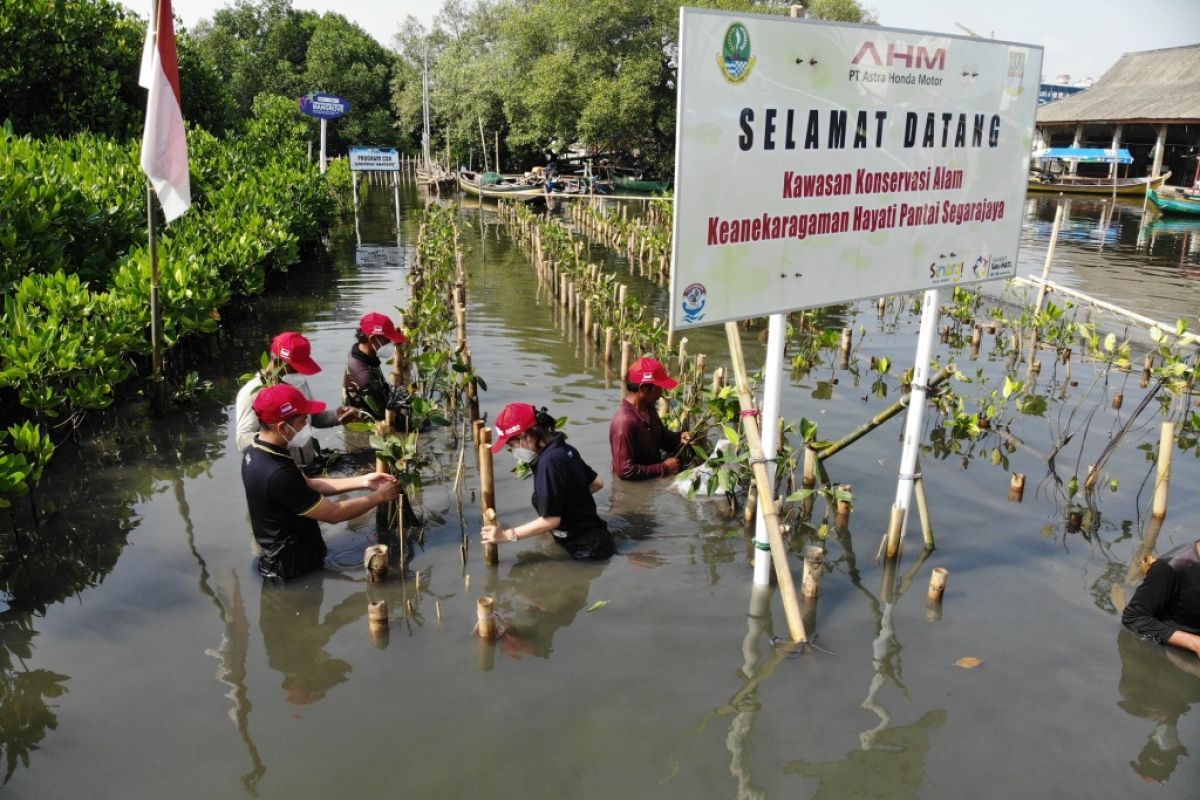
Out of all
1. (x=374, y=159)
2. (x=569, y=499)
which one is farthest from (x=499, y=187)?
(x=569, y=499)

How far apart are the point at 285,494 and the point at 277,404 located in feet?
1.90

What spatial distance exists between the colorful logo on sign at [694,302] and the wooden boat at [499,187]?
2910cm

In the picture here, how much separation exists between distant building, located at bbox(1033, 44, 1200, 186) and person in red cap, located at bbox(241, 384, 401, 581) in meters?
44.1

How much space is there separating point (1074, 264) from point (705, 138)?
74.6 feet

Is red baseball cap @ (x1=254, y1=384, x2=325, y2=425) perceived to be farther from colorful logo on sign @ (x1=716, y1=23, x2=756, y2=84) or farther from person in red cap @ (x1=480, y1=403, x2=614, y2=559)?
colorful logo on sign @ (x1=716, y1=23, x2=756, y2=84)

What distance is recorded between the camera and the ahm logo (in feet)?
15.2

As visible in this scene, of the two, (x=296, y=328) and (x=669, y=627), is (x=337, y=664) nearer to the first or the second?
(x=669, y=627)

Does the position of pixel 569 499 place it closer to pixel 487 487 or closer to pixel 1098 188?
pixel 487 487

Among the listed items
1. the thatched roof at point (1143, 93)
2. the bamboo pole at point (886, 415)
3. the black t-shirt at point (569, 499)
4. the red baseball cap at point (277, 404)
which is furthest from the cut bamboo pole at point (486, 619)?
the thatched roof at point (1143, 93)

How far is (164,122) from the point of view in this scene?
765 cm

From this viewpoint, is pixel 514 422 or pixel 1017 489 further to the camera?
pixel 1017 489

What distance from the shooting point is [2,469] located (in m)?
5.47

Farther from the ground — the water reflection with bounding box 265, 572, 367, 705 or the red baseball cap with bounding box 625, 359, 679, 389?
the red baseball cap with bounding box 625, 359, 679, 389

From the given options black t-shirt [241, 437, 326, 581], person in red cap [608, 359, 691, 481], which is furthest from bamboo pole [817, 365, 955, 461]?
black t-shirt [241, 437, 326, 581]
